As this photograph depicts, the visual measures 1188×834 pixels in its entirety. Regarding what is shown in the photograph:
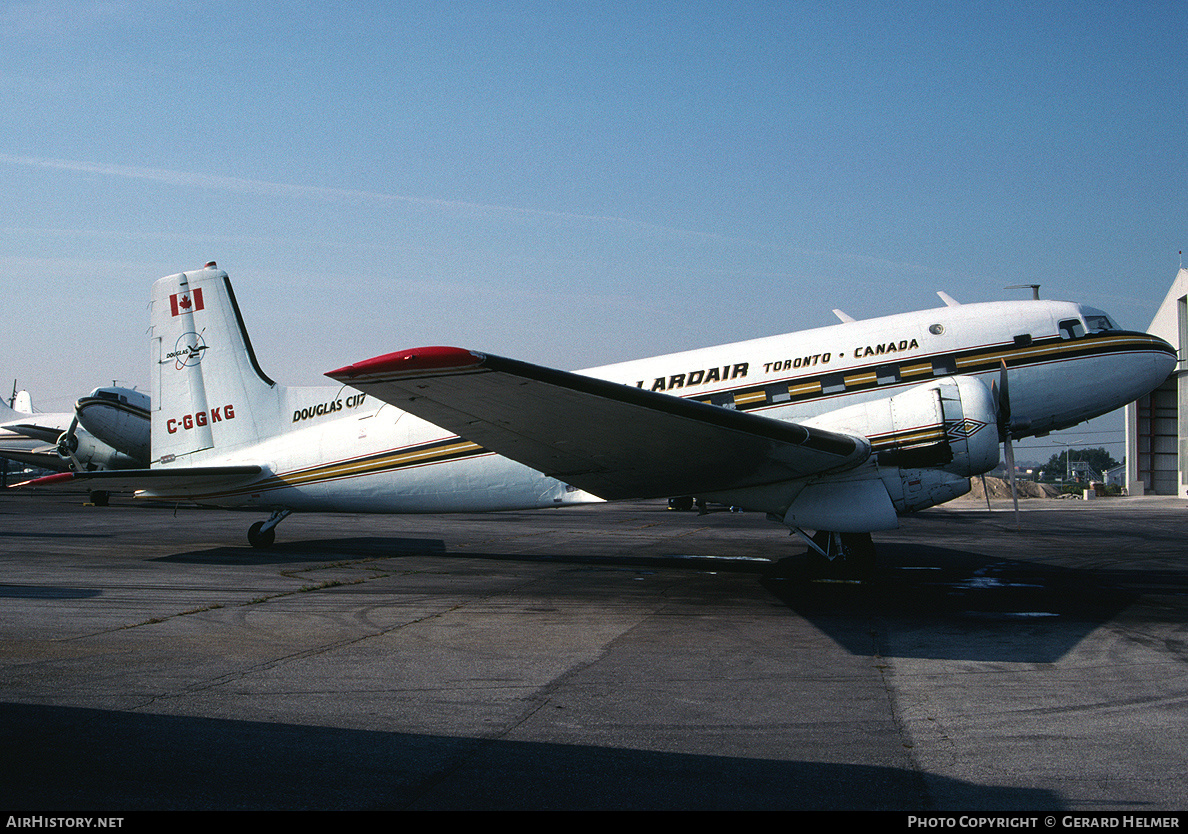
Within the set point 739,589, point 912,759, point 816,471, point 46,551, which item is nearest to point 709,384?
point 816,471

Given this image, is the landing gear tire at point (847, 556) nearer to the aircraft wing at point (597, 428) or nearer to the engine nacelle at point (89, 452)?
the aircraft wing at point (597, 428)

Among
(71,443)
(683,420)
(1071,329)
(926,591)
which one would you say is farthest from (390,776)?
(71,443)

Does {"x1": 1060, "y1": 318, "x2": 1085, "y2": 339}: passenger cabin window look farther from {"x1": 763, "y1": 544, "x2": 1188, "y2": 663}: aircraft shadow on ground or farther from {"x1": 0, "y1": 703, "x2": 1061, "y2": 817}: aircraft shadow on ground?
{"x1": 0, "y1": 703, "x2": 1061, "y2": 817}: aircraft shadow on ground

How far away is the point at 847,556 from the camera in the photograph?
12898mm

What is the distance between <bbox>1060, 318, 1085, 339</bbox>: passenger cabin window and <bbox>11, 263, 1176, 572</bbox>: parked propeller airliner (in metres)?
0.04

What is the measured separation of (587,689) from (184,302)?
46.5 feet

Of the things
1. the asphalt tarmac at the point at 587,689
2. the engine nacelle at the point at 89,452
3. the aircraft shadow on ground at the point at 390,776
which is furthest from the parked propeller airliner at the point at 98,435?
the aircraft shadow on ground at the point at 390,776

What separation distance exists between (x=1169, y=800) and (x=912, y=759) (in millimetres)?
1277

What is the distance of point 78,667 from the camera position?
6.95 meters

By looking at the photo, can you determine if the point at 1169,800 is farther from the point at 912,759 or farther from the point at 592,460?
the point at 592,460

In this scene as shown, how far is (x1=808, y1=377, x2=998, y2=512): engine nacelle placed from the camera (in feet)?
39.5

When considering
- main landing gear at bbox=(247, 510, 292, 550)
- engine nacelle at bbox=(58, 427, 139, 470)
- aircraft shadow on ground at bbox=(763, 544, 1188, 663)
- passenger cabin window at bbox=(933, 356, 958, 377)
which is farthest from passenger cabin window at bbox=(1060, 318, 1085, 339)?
engine nacelle at bbox=(58, 427, 139, 470)

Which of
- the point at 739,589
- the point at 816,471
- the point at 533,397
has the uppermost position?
the point at 533,397

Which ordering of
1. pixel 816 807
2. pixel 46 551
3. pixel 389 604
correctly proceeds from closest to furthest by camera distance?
pixel 816 807 < pixel 389 604 < pixel 46 551
